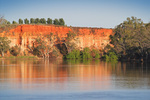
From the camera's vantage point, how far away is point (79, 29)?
6575 cm

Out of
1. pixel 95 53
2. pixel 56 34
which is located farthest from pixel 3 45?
pixel 95 53

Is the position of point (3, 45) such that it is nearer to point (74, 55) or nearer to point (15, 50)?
point (15, 50)

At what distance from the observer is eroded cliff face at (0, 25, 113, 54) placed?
194 feet

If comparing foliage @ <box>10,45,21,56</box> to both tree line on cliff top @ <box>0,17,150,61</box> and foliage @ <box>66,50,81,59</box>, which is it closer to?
tree line on cliff top @ <box>0,17,150,61</box>

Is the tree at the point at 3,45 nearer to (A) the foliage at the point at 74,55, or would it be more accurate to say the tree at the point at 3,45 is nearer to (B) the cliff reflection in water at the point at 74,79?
(A) the foliage at the point at 74,55

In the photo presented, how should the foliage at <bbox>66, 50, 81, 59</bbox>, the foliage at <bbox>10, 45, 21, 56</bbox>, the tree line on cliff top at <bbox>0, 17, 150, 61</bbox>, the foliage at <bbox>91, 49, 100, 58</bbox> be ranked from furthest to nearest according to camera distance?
the foliage at <bbox>91, 49, 100, 58</bbox> → the foliage at <bbox>66, 50, 81, 59</bbox> → the foliage at <bbox>10, 45, 21, 56</bbox> → the tree line on cliff top at <bbox>0, 17, 150, 61</bbox>

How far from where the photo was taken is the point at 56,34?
203ft

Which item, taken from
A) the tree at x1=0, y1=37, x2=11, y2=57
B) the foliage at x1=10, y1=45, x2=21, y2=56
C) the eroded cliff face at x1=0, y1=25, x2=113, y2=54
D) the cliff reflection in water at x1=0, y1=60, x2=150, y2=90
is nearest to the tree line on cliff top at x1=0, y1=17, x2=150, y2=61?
the tree at x1=0, y1=37, x2=11, y2=57

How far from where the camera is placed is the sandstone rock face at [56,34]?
59125mm

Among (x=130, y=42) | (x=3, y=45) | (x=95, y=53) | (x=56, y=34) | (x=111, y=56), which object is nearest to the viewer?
(x=130, y=42)

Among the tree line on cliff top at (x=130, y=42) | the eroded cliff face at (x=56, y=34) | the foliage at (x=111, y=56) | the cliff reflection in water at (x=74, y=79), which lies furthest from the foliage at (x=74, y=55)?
the cliff reflection in water at (x=74, y=79)

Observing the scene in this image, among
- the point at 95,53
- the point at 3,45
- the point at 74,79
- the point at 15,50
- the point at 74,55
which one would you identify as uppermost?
the point at 3,45

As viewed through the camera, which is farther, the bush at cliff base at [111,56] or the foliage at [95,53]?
the foliage at [95,53]

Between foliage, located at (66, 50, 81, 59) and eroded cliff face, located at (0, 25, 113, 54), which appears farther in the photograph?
eroded cliff face, located at (0, 25, 113, 54)
